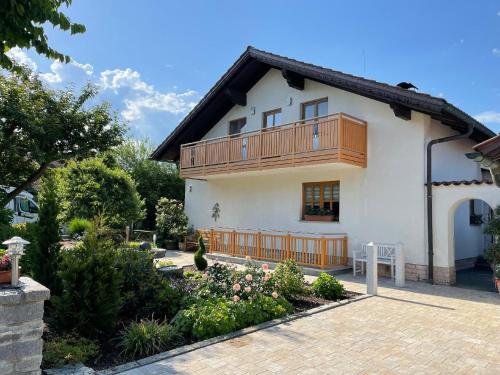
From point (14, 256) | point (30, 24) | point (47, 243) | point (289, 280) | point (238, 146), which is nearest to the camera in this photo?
point (14, 256)

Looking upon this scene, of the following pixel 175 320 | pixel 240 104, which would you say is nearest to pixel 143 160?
pixel 240 104

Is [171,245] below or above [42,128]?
below

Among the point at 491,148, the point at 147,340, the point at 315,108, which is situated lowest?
the point at 147,340

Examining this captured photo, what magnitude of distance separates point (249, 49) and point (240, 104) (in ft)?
7.77

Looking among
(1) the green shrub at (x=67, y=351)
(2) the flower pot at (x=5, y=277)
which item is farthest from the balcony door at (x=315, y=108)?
(2) the flower pot at (x=5, y=277)

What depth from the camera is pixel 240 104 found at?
15.5 m

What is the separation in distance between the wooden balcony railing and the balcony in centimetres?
234

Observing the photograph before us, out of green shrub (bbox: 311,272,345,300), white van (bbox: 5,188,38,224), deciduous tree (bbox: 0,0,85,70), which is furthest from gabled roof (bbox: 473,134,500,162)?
white van (bbox: 5,188,38,224)

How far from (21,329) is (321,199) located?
33.7ft

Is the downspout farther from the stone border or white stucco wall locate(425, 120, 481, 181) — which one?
the stone border

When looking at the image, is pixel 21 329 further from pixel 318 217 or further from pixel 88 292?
pixel 318 217

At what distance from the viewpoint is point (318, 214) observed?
12.5m

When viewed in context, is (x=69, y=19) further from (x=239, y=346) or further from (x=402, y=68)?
(x=402, y=68)

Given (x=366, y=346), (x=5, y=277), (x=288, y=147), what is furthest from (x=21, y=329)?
(x=288, y=147)
